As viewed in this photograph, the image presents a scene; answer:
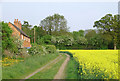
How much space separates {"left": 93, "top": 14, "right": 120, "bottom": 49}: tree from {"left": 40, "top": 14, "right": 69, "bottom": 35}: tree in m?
13.7

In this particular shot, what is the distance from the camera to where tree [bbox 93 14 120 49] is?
5566cm

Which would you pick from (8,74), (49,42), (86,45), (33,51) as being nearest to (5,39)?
(33,51)

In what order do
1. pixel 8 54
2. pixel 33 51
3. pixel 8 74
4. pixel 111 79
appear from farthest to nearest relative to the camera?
pixel 33 51, pixel 8 54, pixel 8 74, pixel 111 79

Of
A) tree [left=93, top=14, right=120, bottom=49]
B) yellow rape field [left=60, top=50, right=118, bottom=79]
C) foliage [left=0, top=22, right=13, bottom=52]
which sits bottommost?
yellow rape field [left=60, top=50, right=118, bottom=79]

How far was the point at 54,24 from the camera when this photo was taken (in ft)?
207

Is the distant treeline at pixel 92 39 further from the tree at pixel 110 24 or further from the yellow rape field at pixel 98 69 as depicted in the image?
the yellow rape field at pixel 98 69

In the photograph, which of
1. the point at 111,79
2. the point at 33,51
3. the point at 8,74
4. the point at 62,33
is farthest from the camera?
the point at 62,33

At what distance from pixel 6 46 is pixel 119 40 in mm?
44734

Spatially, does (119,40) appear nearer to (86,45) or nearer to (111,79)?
(86,45)

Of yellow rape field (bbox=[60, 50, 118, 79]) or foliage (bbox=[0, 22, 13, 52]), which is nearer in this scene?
yellow rape field (bbox=[60, 50, 118, 79])

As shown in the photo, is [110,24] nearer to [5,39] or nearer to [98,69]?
[5,39]

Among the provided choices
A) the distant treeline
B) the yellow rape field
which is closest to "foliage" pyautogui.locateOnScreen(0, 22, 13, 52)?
the yellow rape field

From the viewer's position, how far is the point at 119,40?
5525cm

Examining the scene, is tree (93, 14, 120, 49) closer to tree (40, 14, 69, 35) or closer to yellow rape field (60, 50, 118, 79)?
tree (40, 14, 69, 35)
